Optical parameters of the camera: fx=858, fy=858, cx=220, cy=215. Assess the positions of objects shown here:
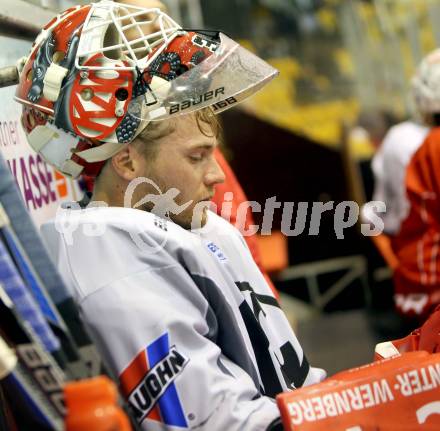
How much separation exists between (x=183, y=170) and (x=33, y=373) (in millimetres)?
583

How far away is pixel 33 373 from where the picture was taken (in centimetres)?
95

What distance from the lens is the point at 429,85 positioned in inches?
131

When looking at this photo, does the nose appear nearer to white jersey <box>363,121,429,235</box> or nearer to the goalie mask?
the goalie mask

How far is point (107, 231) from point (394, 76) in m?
5.55

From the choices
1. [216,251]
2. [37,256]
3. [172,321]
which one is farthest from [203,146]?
[37,256]

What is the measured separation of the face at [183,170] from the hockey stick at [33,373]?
0.51 m

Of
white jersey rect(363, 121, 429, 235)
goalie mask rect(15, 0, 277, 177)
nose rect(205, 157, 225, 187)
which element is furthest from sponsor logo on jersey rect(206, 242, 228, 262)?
white jersey rect(363, 121, 429, 235)

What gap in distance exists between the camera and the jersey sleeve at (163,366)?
1217 millimetres

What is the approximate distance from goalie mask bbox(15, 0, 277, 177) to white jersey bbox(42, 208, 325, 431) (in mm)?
144

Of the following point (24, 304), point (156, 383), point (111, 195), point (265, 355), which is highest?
point (24, 304)

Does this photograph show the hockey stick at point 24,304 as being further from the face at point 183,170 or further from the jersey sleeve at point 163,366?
the face at point 183,170

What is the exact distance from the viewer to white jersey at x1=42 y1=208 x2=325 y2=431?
48.0 inches

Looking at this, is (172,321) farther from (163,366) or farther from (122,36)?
(122,36)

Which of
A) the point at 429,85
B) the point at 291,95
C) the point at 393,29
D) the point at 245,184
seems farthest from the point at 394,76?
the point at 429,85
